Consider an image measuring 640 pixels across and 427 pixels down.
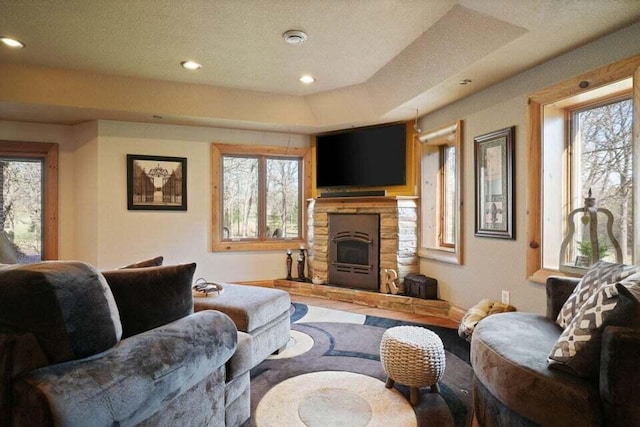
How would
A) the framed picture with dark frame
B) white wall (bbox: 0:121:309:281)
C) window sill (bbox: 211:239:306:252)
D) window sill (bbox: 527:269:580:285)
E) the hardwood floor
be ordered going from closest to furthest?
window sill (bbox: 527:269:580:285) < the hardwood floor < white wall (bbox: 0:121:309:281) < the framed picture with dark frame < window sill (bbox: 211:239:306:252)

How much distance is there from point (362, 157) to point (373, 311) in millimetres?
2029

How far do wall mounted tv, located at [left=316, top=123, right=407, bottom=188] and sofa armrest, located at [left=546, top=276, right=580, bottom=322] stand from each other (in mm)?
2566

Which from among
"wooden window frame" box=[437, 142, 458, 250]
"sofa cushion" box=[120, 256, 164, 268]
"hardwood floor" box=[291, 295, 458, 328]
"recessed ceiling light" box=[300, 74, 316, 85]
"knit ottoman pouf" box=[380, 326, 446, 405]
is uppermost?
"recessed ceiling light" box=[300, 74, 316, 85]

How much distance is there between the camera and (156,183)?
4871 mm

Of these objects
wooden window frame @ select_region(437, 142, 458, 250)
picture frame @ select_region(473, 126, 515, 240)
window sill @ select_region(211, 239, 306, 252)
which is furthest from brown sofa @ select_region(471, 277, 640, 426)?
window sill @ select_region(211, 239, 306, 252)

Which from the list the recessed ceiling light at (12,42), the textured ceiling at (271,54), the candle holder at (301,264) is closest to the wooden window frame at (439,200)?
the textured ceiling at (271,54)

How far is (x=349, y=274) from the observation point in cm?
490

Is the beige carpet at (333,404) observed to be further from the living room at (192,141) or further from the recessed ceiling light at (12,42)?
the recessed ceiling light at (12,42)

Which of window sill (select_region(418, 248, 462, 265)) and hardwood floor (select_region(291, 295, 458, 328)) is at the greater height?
window sill (select_region(418, 248, 462, 265))

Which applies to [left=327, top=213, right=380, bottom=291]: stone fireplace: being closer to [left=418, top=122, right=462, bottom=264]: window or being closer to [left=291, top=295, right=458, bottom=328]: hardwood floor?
[left=291, top=295, right=458, bottom=328]: hardwood floor

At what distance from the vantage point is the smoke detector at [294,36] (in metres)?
3.01

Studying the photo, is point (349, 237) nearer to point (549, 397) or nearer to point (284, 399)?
point (284, 399)

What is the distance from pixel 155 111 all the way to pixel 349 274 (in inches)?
122

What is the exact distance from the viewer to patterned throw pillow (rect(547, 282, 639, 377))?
4.71 feet
